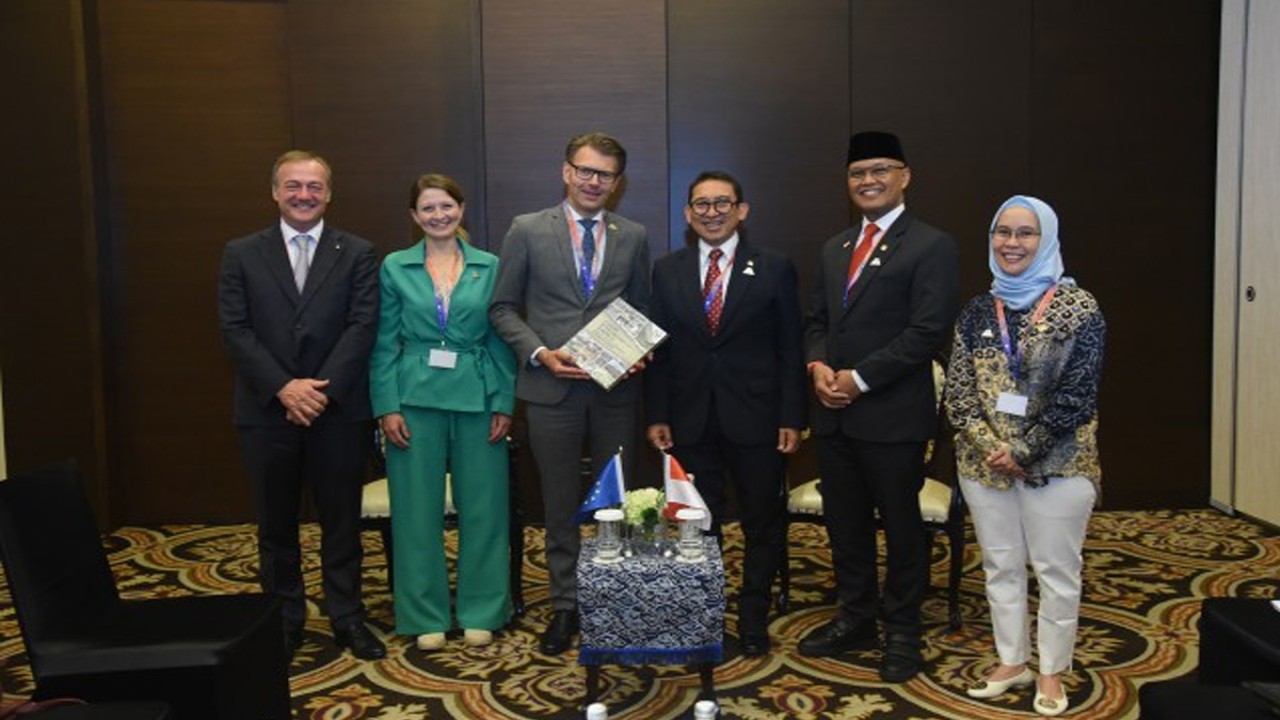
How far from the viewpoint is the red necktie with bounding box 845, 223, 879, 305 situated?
350 cm

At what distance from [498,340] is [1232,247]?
394cm

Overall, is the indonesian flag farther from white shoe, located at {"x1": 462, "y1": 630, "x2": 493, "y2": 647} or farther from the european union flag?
white shoe, located at {"x1": 462, "y1": 630, "x2": 493, "y2": 647}

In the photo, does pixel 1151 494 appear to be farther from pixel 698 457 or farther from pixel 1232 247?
pixel 698 457

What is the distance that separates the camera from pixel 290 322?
362 cm

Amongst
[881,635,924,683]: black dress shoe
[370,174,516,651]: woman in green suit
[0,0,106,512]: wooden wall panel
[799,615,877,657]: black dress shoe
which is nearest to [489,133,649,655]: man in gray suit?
[370,174,516,651]: woman in green suit

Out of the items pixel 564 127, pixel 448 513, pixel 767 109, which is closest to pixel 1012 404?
pixel 448 513

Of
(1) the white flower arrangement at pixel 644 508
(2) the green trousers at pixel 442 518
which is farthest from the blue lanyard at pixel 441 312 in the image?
(1) the white flower arrangement at pixel 644 508

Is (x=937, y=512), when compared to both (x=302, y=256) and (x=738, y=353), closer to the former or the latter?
(x=738, y=353)

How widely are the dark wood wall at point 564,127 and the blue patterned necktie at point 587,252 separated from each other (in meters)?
1.78

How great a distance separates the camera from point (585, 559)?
119 inches

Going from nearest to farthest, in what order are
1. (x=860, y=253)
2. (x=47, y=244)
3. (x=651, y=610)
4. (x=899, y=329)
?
1. (x=651, y=610)
2. (x=899, y=329)
3. (x=860, y=253)
4. (x=47, y=244)

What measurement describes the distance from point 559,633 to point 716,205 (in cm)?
160

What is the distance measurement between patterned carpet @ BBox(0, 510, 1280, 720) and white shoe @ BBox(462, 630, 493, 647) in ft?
0.14

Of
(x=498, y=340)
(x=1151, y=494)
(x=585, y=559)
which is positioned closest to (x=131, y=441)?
(x=498, y=340)
